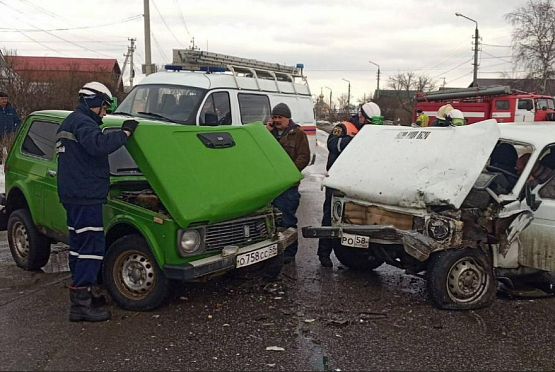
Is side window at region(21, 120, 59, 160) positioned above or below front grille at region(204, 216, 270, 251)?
above

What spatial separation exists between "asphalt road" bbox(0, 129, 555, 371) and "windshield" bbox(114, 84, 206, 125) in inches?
154

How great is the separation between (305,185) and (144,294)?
8476 millimetres

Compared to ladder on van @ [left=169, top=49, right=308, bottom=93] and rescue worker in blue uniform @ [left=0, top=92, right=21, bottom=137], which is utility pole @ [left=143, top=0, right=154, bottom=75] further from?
ladder on van @ [left=169, top=49, right=308, bottom=93]

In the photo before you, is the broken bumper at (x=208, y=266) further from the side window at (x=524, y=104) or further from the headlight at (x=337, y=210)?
the side window at (x=524, y=104)

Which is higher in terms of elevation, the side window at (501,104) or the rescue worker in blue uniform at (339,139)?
the side window at (501,104)

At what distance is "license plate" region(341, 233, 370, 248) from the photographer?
5375mm

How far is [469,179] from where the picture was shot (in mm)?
4945

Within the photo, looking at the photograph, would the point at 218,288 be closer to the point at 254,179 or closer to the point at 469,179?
the point at 254,179

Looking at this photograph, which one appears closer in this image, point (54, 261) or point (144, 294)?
point (144, 294)

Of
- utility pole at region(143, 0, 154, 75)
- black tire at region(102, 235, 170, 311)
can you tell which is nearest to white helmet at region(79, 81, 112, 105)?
→ black tire at region(102, 235, 170, 311)

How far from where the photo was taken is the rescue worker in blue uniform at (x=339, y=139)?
Result: 257 inches

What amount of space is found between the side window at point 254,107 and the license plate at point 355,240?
16.0 ft

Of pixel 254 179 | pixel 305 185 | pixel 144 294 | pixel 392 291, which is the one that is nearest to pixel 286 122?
pixel 254 179

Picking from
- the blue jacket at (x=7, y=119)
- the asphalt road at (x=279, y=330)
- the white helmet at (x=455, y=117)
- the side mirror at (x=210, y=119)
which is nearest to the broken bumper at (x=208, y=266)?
the asphalt road at (x=279, y=330)
